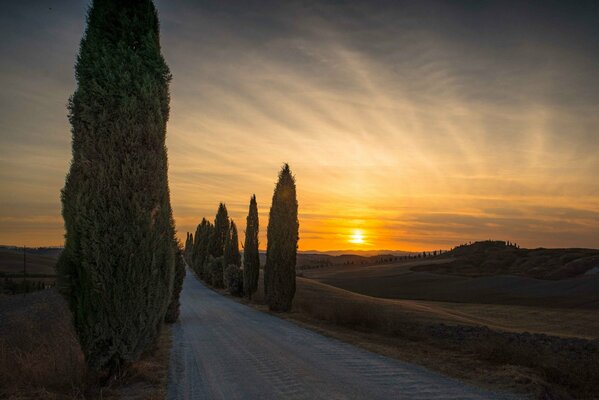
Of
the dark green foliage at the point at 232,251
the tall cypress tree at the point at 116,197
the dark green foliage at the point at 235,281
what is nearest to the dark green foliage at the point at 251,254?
the dark green foliage at the point at 235,281

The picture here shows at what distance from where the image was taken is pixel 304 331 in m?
15.2

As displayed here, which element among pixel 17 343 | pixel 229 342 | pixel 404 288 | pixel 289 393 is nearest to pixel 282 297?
pixel 229 342

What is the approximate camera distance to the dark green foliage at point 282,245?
76.2ft

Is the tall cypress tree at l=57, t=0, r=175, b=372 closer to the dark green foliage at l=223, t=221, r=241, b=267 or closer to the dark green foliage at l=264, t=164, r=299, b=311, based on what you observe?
the dark green foliage at l=264, t=164, r=299, b=311

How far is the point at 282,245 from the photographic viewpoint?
24312mm

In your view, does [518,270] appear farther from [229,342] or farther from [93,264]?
[93,264]

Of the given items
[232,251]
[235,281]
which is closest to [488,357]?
[235,281]

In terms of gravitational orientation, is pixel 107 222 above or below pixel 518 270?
above

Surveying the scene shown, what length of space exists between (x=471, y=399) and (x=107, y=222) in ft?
23.9

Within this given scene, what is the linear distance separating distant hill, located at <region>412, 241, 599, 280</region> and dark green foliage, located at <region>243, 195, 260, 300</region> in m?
59.9

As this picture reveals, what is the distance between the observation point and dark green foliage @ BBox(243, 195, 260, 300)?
101 ft

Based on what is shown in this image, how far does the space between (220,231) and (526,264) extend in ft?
238

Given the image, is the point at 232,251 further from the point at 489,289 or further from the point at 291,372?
the point at 489,289

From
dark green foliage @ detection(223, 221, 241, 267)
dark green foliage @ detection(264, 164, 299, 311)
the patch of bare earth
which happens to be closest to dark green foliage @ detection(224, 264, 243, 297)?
dark green foliage @ detection(223, 221, 241, 267)
